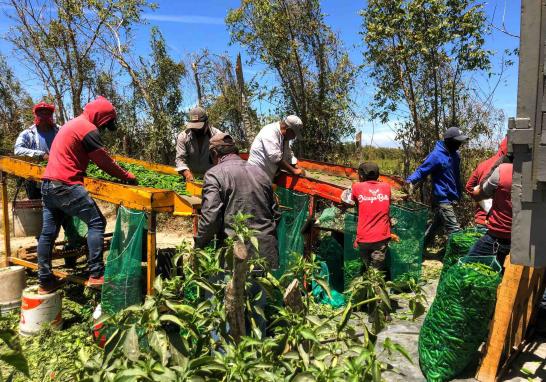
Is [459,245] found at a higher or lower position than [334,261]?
higher

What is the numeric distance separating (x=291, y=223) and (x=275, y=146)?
35.6 inches

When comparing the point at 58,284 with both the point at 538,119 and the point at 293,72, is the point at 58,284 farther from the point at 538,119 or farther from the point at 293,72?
the point at 293,72

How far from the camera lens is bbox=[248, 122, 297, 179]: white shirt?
16.5 feet

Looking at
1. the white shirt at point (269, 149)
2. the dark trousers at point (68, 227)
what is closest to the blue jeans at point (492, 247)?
the white shirt at point (269, 149)

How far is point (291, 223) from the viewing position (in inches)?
202

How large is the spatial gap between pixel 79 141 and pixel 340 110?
6419mm

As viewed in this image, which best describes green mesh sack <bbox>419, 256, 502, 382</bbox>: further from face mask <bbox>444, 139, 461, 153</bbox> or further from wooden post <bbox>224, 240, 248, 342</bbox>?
face mask <bbox>444, 139, 461, 153</bbox>

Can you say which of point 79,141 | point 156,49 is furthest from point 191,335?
point 156,49

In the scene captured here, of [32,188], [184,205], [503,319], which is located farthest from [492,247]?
[32,188]

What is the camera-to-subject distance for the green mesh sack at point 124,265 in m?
3.82

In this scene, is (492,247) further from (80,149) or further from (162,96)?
(162,96)

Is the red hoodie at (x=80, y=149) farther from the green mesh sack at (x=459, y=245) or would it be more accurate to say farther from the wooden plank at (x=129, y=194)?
the green mesh sack at (x=459, y=245)

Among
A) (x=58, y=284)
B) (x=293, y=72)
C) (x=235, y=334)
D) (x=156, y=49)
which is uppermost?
(x=156, y=49)

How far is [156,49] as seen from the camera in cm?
1121
